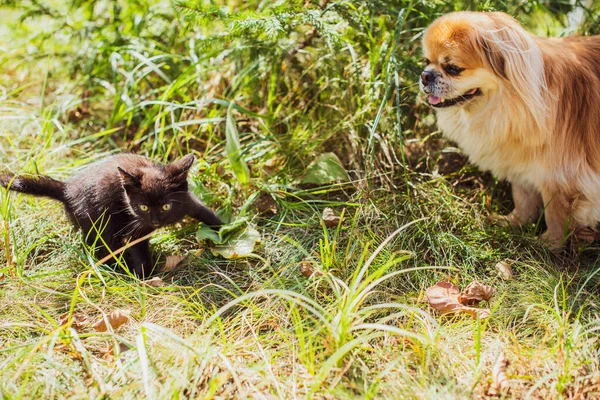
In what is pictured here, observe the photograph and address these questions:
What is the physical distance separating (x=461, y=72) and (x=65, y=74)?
2522mm

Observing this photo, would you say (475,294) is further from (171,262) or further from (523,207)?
(171,262)

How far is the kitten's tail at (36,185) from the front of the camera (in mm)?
2395

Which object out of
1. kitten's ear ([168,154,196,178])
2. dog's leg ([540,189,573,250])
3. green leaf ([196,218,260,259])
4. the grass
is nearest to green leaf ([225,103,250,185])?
the grass

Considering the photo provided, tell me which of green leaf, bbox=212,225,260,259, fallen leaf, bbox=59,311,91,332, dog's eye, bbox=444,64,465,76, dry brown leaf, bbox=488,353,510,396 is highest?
dog's eye, bbox=444,64,465,76

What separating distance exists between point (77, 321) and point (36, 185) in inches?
26.8

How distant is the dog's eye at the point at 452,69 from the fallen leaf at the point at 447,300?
0.89 metres

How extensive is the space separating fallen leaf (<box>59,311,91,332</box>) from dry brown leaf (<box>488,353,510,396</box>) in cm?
149

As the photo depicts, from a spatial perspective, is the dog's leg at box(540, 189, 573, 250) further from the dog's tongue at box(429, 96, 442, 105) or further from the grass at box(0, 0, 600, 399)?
the dog's tongue at box(429, 96, 442, 105)


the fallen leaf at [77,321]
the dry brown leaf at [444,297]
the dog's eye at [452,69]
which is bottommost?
the fallen leaf at [77,321]

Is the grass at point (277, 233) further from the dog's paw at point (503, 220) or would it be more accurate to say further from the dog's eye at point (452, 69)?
the dog's eye at point (452, 69)

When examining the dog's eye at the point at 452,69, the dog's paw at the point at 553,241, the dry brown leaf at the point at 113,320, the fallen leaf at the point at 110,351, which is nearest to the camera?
the fallen leaf at the point at 110,351

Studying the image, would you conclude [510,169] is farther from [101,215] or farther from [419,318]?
[101,215]

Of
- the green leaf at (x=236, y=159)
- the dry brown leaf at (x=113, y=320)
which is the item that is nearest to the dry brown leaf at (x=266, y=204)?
the green leaf at (x=236, y=159)

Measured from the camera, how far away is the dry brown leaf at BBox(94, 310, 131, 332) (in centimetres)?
208
